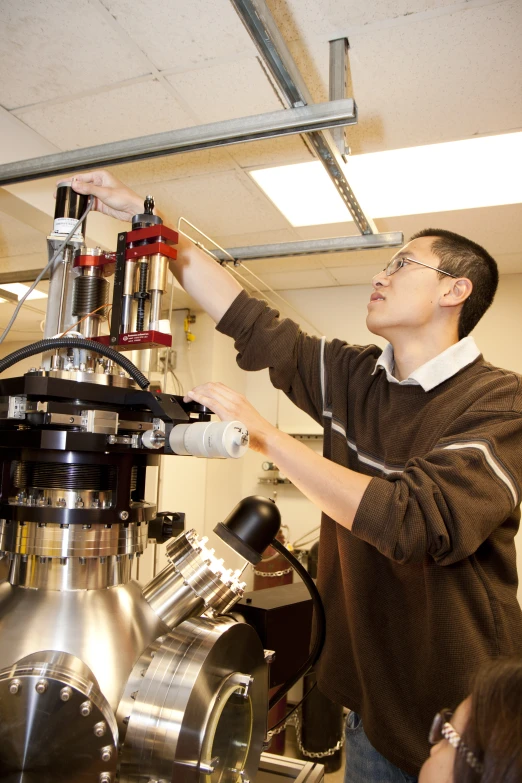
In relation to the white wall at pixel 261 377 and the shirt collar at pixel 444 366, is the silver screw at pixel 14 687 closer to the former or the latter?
the shirt collar at pixel 444 366

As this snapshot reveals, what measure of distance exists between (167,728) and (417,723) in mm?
578

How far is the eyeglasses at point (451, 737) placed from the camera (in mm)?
495

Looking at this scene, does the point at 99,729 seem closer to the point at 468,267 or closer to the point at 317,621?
the point at 317,621

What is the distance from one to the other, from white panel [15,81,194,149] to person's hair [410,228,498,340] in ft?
3.76

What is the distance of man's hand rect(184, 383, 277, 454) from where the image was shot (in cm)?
88

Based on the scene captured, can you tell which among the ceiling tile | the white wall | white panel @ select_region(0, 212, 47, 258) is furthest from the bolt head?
the white wall

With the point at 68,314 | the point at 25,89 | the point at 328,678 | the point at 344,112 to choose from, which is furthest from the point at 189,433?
the point at 25,89

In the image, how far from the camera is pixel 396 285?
52.6 inches

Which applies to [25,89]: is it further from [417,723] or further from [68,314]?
[417,723]

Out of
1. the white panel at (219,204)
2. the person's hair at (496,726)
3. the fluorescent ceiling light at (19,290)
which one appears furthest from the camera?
the fluorescent ceiling light at (19,290)

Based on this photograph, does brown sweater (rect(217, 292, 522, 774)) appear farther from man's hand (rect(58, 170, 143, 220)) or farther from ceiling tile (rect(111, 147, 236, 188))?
ceiling tile (rect(111, 147, 236, 188))

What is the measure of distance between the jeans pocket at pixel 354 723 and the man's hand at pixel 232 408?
60cm

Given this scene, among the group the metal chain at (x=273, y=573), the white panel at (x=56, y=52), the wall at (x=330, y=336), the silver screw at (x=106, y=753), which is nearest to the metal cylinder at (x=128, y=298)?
the silver screw at (x=106, y=753)

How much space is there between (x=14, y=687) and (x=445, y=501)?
61 centimetres
